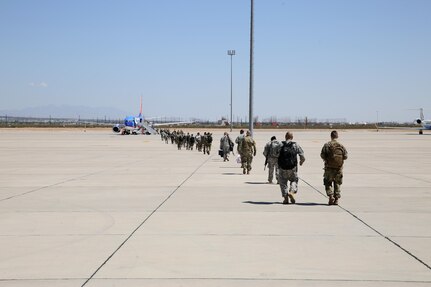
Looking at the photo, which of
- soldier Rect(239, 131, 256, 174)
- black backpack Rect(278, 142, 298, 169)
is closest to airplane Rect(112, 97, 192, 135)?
soldier Rect(239, 131, 256, 174)

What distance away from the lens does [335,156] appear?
38.7 feet

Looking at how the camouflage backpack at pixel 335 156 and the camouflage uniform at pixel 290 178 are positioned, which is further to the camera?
the camouflage uniform at pixel 290 178

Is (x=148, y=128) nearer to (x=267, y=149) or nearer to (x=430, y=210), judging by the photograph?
(x=267, y=149)

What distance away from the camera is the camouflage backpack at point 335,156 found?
11.8 meters

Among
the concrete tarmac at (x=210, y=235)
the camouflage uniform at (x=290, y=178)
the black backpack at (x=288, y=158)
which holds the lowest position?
the concrete tarmac at (x=210, y=235)

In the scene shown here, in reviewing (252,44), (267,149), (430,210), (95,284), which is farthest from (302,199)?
(252,44)

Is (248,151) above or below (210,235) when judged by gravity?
above

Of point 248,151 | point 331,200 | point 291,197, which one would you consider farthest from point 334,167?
point 248,151

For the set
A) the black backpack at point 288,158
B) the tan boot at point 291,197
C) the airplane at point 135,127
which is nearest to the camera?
the tan boot at point 291,197

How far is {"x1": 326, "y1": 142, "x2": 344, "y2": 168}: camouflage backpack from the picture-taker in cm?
1179

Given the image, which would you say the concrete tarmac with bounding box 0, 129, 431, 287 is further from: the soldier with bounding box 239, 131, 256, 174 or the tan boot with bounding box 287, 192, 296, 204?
the soldier with bounding box 239, 131, 256, 174

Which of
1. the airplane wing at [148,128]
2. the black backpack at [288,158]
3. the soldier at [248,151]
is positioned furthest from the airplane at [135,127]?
the black backpack at [288,158]

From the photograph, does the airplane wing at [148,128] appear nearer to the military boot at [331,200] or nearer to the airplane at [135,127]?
the airplane at [135,127]

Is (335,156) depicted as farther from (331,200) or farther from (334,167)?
(331,200)
